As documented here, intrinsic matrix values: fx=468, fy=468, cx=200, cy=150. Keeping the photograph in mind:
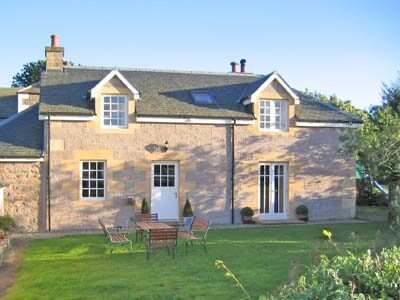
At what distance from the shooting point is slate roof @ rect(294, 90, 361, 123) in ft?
74.4

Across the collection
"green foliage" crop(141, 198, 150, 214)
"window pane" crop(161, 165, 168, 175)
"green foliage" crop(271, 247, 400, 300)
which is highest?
"window pane" crop(161, 165, 168, 175)

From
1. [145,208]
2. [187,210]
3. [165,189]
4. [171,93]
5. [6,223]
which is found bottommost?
[6,223]

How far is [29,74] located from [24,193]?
152ft

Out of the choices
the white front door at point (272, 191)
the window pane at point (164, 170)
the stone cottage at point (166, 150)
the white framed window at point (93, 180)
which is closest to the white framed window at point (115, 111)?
the stone cottage at point (166, 150)

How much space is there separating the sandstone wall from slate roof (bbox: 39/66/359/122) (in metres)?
2.61

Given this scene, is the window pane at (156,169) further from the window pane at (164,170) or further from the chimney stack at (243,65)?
the chimney stack at (243,65)

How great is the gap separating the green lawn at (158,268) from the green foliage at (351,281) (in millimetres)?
5021

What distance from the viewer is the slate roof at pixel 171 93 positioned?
816 inches

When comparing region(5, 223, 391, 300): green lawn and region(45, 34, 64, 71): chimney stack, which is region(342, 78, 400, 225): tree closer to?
region(5, 223, 391, 300): green lawn

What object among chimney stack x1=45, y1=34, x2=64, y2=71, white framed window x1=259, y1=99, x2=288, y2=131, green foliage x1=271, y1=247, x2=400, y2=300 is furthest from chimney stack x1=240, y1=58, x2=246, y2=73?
green foliage x1=271, y1=247, x2=400, y2=300

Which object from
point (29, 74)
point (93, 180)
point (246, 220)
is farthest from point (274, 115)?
point (29, 74)

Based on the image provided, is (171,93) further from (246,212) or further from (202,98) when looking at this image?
(246,212)

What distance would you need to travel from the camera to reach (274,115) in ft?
74.1

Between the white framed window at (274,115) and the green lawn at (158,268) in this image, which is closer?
the green lawn at (158,268)
